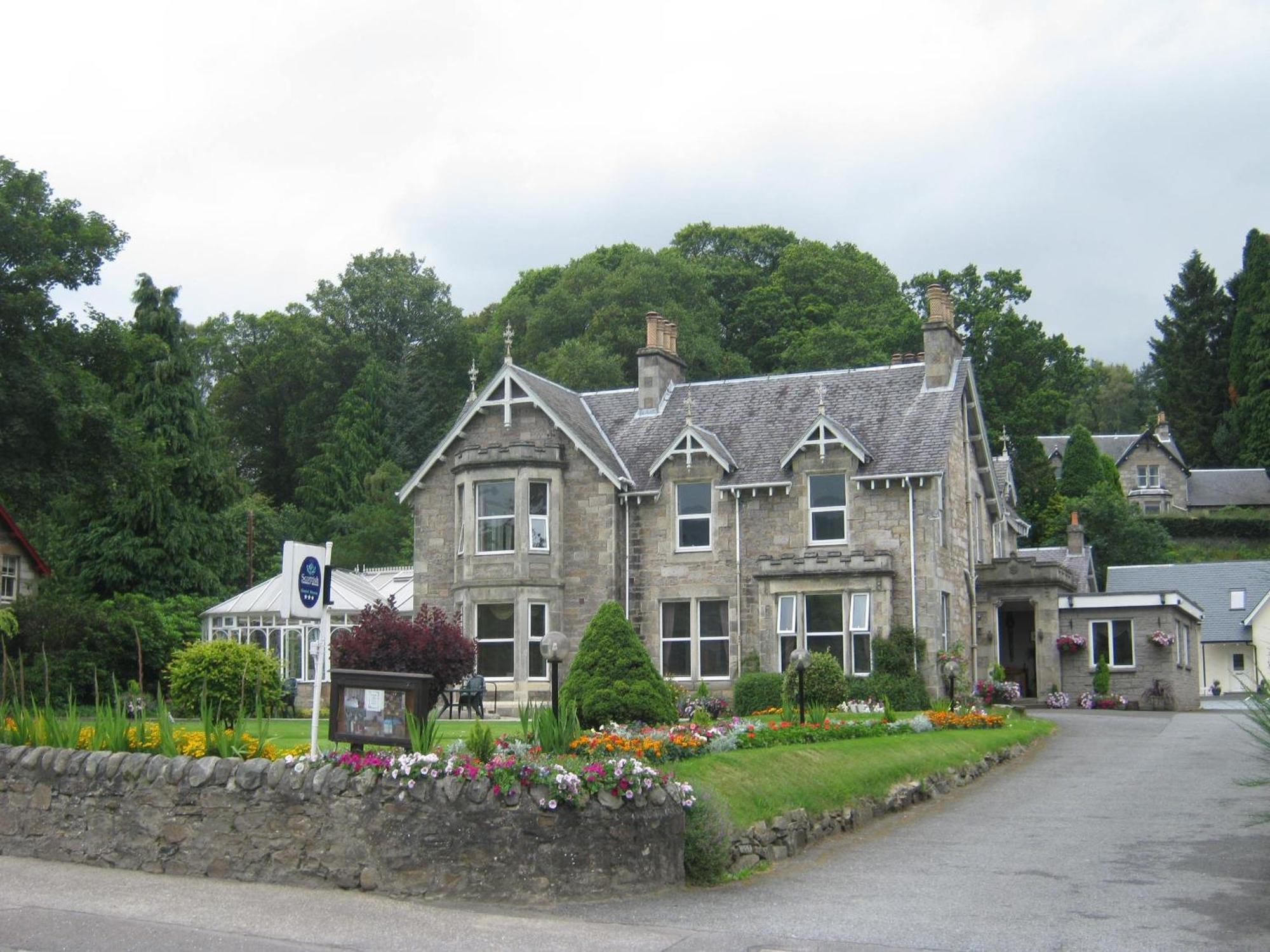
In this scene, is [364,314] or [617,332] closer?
[617,332]

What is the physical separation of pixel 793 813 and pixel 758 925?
13.3 feet

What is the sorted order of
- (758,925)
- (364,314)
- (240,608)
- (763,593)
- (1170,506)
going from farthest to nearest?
(1170,506)
(364,314)
(240,608)
(763,593)
(758,925)

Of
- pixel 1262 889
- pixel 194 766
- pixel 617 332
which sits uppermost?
pixel 617 332

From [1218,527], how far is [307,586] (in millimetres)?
69319

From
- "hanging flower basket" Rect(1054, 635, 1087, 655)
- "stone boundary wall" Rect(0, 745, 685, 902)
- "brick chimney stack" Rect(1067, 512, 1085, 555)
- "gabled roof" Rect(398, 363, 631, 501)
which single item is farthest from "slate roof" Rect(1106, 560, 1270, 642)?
"stone boundary wall" Rect(0, 745, 685, 902)

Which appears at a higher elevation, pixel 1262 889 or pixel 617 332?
pixel 617 332

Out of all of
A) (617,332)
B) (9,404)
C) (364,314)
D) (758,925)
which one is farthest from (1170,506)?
(758,925)

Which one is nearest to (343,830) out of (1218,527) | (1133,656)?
(1133,656)

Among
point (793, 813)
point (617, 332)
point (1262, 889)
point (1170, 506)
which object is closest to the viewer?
point (1262, 889)

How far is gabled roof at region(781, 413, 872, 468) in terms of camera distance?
115ft

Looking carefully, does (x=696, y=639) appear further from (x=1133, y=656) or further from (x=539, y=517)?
(x=1133, y=656)

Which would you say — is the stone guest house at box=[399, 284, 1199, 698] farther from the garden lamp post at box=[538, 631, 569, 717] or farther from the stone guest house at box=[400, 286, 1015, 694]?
the garden lamp post at box=[538, 631, 569, 717]

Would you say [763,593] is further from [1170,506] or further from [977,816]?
[1170,506]

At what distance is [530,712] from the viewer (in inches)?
629
